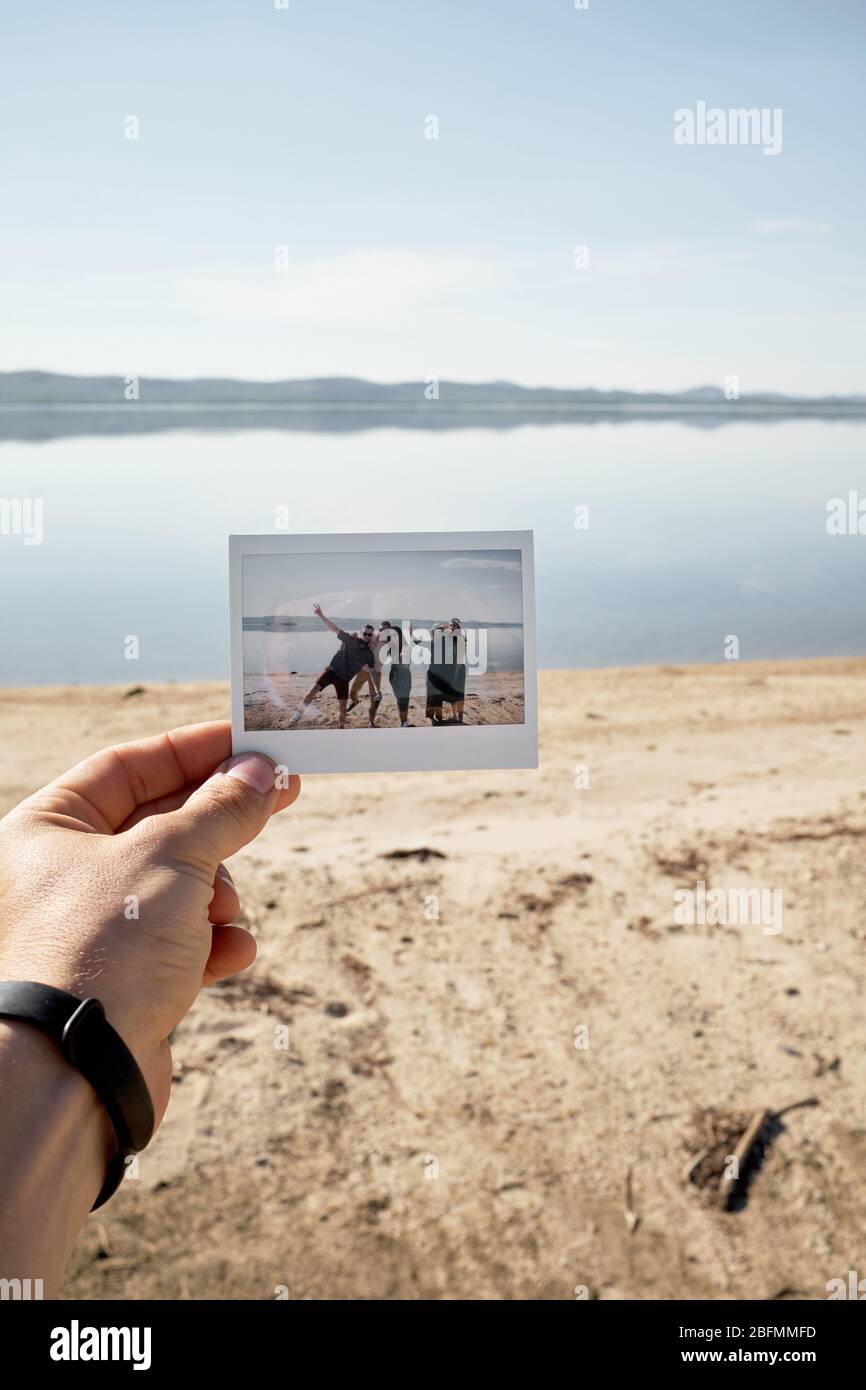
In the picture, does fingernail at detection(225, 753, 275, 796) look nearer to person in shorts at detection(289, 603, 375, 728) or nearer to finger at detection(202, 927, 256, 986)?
person in shorts at detection(289, 603, 375, 728)

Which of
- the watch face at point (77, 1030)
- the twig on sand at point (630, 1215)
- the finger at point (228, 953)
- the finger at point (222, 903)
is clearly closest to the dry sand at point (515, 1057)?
the twig on sand at point (630, 1215)

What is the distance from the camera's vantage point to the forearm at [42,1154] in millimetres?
1208

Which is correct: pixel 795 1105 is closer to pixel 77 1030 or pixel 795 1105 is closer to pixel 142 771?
pixel 142 771

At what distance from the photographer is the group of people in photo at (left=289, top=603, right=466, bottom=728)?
1739 millimetres

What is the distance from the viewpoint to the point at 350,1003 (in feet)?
11.8

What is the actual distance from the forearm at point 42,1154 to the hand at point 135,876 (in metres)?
A: 0.12

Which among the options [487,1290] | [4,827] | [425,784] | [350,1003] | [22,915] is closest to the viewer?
[22,915]

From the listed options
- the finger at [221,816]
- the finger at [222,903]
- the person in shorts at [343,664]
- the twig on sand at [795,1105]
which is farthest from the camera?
the twig on sand at [795,1105]

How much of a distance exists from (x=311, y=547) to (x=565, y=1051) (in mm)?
2240

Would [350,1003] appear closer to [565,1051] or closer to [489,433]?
[565,1051]

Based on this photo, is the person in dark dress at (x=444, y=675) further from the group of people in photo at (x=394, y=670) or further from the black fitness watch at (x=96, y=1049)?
the black fitness watch at (x=96, y=1049)

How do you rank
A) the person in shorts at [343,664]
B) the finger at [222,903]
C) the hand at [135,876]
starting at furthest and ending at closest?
the finger at [222,903], the person in shorts at [343,664], the hand at [135,876]

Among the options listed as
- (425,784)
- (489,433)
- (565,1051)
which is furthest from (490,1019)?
(489,433)

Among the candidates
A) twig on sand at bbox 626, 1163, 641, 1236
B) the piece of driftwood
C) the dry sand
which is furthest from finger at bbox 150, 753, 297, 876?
the piece of driftwood
